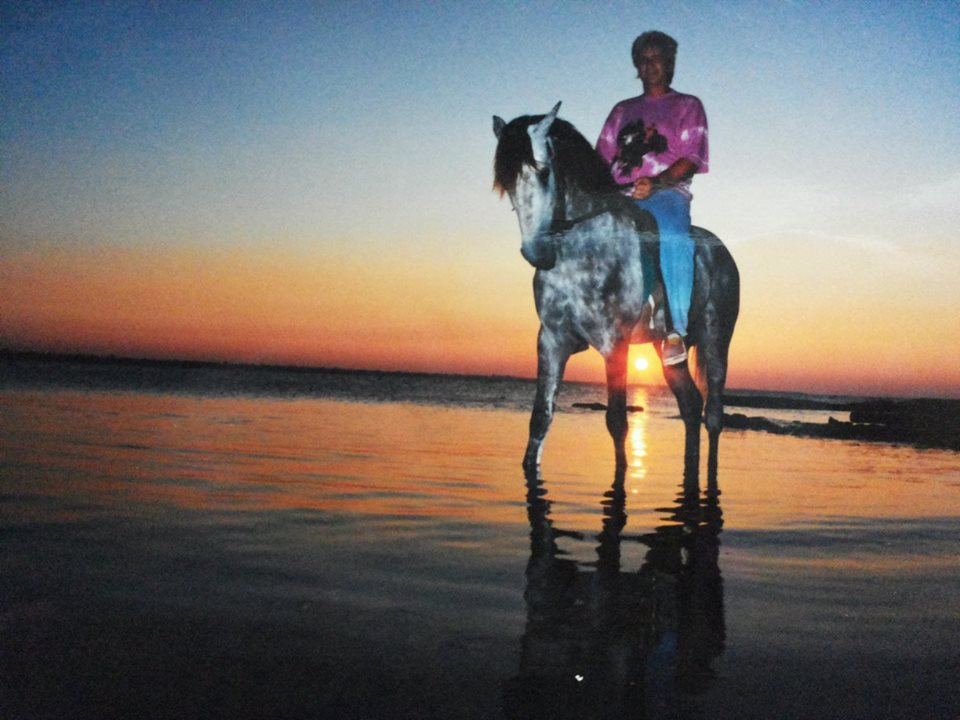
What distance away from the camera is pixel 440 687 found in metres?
1.90

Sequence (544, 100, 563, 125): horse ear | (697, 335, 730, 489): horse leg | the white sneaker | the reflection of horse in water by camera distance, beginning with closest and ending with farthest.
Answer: the reflection of horse in water < (544, 100, 563, 125): horse ear < the white sneaker < (697, 335, 730, 489): horse leg

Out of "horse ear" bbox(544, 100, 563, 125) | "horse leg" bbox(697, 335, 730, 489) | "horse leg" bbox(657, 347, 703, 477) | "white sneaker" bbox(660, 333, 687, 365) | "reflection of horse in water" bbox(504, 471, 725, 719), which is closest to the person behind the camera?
"reflection of horse in water" bbox(504, 471, 725, 719)

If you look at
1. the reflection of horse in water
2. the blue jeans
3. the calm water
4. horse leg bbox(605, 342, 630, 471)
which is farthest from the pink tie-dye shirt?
the reflection of horse in water

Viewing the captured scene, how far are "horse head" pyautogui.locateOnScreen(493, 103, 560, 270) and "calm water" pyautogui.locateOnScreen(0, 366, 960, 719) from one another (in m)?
1.98

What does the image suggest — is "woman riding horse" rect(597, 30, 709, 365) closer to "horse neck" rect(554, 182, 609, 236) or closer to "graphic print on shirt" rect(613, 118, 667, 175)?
"graphic print on shirt" rect(613, 118, 667, 175)

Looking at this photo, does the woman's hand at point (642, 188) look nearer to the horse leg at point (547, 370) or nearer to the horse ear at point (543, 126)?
the horse ear at point (543, 126)

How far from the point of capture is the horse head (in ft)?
18.1

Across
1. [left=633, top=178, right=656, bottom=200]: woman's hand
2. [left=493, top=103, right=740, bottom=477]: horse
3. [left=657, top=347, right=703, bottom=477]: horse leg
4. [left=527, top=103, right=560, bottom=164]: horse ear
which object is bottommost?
[left=657, top=347, right=703, bottom=477]: horse leg

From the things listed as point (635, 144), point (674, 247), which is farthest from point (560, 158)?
point (674, 247)

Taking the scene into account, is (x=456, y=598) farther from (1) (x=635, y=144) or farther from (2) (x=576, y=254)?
(1) (x=635, y=144)

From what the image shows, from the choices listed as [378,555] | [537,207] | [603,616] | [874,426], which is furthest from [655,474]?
[874,426]

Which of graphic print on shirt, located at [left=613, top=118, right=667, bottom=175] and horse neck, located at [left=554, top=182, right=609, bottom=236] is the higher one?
graphic print on shirt, located at [left=613, top=118, right=667, bottom=175]

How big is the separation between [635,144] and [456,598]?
4826 millimetres

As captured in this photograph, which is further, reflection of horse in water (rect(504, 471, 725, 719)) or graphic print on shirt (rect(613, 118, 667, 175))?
graphic print on shirt (rect(613, 118, 667, 175))
